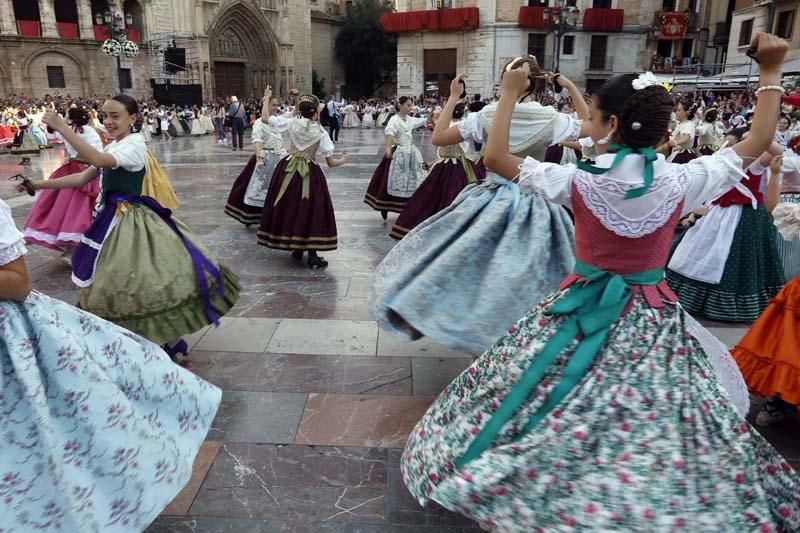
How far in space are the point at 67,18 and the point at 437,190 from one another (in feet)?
119

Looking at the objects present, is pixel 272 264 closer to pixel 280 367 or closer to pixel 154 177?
pixel 154 177

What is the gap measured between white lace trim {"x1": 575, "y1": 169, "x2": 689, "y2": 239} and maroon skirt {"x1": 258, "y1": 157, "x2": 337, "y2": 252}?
4.42m

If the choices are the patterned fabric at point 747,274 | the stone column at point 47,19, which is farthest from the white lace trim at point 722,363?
the stone column at point 47,19

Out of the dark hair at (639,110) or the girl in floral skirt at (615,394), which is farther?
the dark hair at (639,110)

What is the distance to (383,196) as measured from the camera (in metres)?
8.45

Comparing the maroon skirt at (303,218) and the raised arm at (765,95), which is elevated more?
the raised arm at (765,95)

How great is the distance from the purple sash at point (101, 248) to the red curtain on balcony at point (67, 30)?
117 feet

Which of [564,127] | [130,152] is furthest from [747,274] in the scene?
[130,152]

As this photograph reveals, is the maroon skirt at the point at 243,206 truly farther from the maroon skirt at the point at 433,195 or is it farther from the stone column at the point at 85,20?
the stone column at the point at 85,20

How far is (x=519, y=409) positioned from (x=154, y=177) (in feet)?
11.5

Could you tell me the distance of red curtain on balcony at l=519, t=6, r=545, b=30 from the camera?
3297 cm

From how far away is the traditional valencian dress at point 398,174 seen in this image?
8383 millimetres

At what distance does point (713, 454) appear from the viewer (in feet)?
6.07

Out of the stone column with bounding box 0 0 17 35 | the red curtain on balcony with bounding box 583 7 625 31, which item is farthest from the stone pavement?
the red curtain on balcony with bounding box 583 7 625 31
